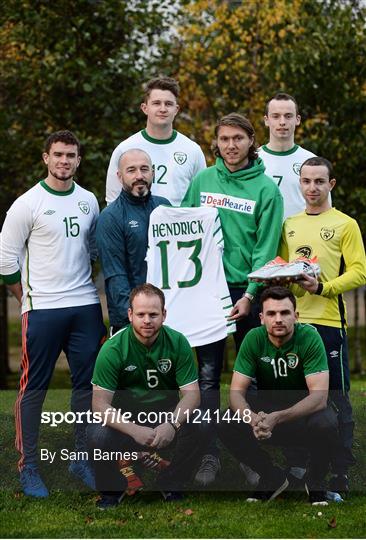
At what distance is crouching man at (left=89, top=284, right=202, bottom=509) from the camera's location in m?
7.12

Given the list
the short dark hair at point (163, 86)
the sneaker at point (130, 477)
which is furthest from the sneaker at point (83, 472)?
the short dark hair at point (163, 86)

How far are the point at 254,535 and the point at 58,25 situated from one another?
369 inches

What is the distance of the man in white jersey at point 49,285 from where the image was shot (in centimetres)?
766

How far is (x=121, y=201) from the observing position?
775 centimetres

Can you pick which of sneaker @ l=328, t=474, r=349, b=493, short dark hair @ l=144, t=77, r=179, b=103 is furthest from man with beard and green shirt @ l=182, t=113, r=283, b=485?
sneaker @ l=328, t=474, r=349, b=493

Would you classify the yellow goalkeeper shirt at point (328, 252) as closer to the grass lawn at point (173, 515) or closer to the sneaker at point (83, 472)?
the grass lawn at point (173, 515)

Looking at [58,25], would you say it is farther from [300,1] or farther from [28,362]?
[28,362]

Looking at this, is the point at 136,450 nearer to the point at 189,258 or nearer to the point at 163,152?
the point at 189,258

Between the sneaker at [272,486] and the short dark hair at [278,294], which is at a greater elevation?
the short dark hair at [278,294]

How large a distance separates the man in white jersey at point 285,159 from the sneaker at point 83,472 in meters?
2.39

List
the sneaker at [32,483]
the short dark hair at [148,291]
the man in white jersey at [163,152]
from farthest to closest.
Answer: the man in white jersey at [163,152] → the sneaker at [32,483] → the short dark hair at [148,291]

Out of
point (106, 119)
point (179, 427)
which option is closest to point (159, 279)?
point (179, 427)

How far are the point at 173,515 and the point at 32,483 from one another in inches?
43.0

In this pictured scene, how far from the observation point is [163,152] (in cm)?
827
